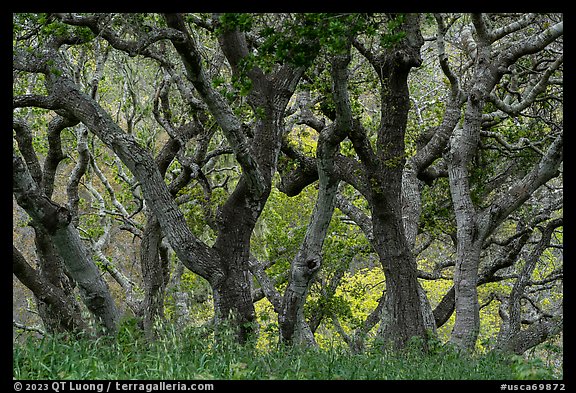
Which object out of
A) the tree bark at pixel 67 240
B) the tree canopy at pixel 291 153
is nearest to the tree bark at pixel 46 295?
the tree canopy at pixel 291 153

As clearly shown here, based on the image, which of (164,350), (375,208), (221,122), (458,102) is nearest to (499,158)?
(458,102)

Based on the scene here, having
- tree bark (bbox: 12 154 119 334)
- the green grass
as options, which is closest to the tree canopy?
tree bark (bbox: 12 154 119 334)

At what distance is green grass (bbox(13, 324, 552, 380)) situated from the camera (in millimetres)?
6617

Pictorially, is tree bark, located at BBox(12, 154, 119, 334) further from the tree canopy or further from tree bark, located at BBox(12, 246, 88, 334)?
tree bark, located at BBox(12, 246, 88, 334)

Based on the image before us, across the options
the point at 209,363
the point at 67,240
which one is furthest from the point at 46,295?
the point at 209,363

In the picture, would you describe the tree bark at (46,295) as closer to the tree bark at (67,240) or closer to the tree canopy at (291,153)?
the tree canopy at (291,153)

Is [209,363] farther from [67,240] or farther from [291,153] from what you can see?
[291,153]

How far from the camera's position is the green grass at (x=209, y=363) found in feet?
21.7

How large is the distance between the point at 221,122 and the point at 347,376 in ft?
14.7

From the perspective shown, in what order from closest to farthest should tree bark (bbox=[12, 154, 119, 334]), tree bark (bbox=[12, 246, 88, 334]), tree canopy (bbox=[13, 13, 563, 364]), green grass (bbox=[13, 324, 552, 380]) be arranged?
green grass (bbox=[13, 324, 552, 380]) → tree bark (bbox=[12, 154, 119, 334]) → tree canopy (bbox=[13, 13, 563, 364]) → tree bark (bbox=[12, 246, 88, 334])

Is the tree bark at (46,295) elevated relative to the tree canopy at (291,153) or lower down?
lower down

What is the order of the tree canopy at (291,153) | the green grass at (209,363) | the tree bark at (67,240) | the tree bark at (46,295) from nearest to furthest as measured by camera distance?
1. the green grass at (209,363)
2. the tree bark at (67,240)
3. the tree canopy at (291,153)
4. the tree bark at (46,295)

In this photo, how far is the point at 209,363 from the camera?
285 inches
